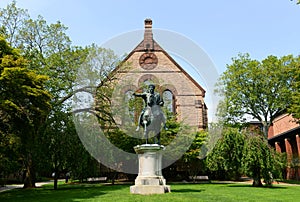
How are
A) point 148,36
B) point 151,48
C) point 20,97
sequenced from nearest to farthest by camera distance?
point 20,97 → point 151,48 → point 148,36

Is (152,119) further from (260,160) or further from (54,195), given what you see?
(260,160)

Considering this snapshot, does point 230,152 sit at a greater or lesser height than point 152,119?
lesser

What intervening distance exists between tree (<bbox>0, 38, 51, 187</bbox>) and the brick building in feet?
68.3

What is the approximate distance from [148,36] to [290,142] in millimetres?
19946

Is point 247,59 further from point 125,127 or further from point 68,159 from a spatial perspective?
point 68,159

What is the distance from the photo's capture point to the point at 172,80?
34.9m

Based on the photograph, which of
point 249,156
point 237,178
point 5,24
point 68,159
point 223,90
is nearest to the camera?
point 249,156

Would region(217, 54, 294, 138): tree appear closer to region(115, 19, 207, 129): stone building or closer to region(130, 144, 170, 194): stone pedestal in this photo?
region(115, 19, 207, 129): stone building

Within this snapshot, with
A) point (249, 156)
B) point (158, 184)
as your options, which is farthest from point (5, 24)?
point (249, 156)

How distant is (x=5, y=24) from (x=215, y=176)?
22599 mm

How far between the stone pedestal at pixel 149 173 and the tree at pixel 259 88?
19.0m

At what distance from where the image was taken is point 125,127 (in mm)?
24953

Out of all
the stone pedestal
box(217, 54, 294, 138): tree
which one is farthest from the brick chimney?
the stone pedestal

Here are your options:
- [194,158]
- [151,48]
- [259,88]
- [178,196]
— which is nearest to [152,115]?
[178,196]
